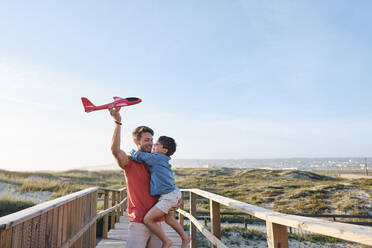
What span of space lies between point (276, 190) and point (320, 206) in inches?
255

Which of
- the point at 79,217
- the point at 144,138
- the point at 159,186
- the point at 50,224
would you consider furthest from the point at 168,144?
the point at 79,217

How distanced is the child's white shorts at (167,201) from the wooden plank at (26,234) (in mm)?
886

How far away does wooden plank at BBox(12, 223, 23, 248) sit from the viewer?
1.57 meters

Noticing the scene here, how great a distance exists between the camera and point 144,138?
7.55 feet

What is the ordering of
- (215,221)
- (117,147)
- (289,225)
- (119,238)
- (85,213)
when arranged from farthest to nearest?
1. (119,238)
2. (85,213)
3. (215,221)
4. (117,147)
5. (289,225)

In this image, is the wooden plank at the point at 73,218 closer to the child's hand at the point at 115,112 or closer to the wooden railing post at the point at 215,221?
the child's hand at the point at 115,112

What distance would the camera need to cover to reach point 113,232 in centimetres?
637

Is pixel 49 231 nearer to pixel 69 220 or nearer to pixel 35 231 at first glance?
pixel 35 231

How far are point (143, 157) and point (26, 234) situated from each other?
0.92 metres

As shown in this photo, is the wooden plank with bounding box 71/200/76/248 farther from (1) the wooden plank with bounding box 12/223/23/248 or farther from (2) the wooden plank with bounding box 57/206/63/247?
(1) the wooden plank with bounding box 12/223/23/248

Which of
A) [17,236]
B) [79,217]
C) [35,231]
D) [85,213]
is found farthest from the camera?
[85,213]

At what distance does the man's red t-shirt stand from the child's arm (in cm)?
5

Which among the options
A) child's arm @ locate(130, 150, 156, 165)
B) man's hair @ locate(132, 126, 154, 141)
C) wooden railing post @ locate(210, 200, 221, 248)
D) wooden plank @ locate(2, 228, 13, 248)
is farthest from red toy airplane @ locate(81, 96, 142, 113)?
wooden railing post @ locate(210, 200, 221, 248)

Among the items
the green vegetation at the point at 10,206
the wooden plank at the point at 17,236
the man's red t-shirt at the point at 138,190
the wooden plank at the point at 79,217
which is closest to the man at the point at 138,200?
the man's red t-shirt at the point at 138,190
